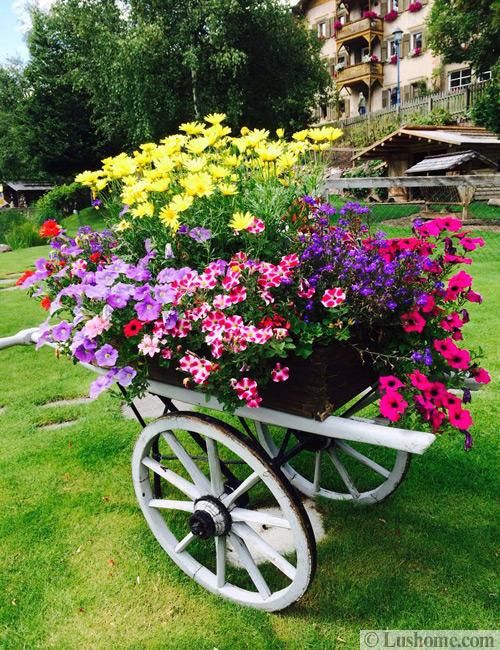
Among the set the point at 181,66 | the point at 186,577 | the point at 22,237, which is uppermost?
the point at 181,66

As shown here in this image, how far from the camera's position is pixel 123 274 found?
1884 mm

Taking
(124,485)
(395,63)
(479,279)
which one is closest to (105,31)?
(395,63)

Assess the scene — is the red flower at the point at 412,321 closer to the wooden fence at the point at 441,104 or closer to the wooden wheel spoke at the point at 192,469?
the wooden wheel spoke at the point at 192,469

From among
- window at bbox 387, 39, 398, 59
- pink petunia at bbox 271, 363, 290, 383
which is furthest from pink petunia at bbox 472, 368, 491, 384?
window at bbox 387, 39, 398, 59

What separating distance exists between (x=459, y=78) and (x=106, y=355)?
99.6 ft

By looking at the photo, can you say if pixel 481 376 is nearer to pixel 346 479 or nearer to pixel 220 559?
pixel 346 479

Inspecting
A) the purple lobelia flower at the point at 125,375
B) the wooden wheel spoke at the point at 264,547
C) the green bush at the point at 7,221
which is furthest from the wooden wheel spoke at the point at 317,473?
the green bush at the point at 7,221

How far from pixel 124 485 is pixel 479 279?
219 inches

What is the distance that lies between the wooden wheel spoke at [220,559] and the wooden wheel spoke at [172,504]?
17 cm

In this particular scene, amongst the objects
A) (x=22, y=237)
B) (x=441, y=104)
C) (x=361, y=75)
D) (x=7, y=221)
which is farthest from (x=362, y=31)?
(x=22, y=237)

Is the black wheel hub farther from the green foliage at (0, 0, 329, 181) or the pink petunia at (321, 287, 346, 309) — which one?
the green foliage at (0, 0, 329, 181)

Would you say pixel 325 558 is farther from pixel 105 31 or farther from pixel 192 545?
pixel 105 31

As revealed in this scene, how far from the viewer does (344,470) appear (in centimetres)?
246

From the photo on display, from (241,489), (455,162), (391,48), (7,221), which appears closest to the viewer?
(241,489)
